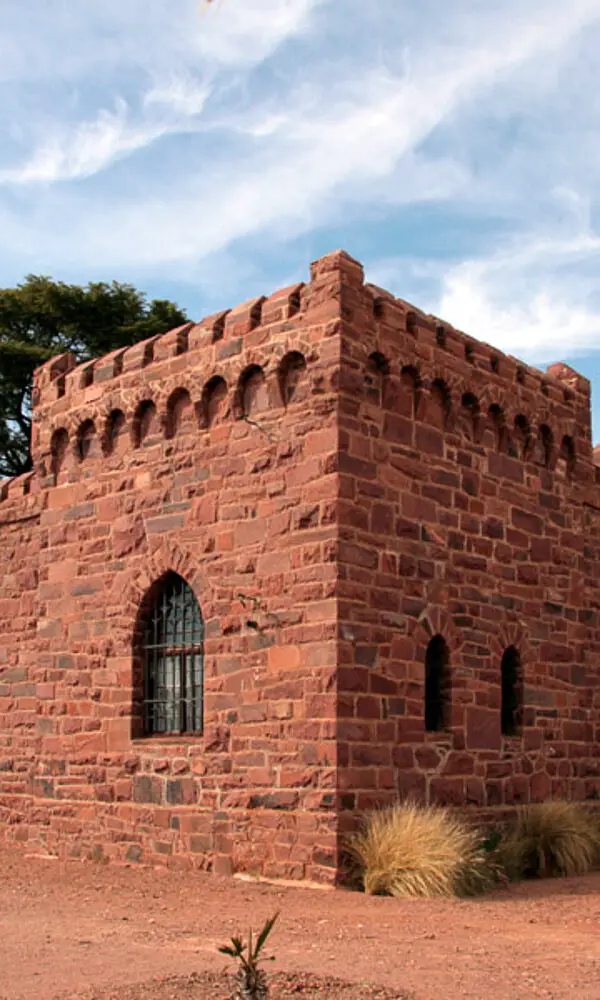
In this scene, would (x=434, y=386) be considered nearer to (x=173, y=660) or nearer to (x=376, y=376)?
(x=376, y=376)

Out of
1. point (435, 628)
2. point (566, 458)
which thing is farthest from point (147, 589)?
point (566, 458)

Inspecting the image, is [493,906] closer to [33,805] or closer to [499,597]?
[499,597]

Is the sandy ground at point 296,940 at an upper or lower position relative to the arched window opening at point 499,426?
lower

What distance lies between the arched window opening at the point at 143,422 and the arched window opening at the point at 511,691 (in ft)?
16.0

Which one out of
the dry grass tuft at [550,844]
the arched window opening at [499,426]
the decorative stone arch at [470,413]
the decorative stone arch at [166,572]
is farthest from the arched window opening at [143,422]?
the dry grass tuft at [550,844]

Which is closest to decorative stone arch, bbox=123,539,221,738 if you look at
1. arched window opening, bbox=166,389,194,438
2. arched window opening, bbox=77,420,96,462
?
arched window opening, bbox=166,389,194,438

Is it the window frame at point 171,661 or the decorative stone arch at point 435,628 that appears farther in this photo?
the window frame at point 171,661

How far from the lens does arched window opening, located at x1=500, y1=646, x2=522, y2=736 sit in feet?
45.5

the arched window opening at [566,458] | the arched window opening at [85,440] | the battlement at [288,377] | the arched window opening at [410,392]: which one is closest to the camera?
the battlement at [288,377]

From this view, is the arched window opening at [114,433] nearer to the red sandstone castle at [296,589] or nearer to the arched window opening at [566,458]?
the red sandstone castle at [296,589]

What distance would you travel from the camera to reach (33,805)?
1451 cm

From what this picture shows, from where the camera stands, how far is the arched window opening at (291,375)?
12141mm

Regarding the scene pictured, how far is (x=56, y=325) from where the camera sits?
3136 centimetres

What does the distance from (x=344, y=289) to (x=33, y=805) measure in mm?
7368
